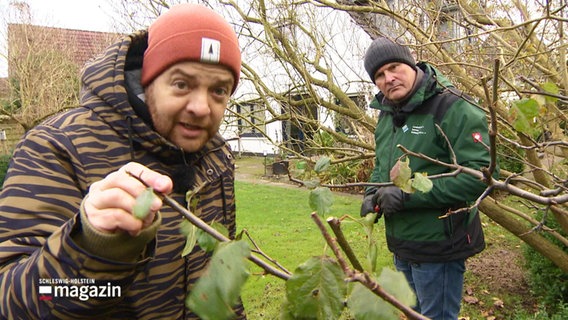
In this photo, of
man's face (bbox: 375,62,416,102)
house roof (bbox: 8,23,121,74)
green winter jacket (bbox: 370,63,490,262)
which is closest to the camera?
green winter jacket (bbox: 370,63,490,262)

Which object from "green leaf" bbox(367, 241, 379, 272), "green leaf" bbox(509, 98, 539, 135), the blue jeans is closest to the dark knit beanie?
the blue jeans

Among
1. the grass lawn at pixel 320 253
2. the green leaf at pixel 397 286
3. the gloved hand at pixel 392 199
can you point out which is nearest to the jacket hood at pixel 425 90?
the gloved hand at pixel 392 199

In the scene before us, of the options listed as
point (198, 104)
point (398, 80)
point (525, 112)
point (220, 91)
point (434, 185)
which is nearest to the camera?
point (525, 112)

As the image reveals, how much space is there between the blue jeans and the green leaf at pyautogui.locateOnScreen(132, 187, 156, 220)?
2.20 meters

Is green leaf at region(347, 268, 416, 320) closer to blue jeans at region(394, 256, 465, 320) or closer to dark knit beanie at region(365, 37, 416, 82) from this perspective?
blue jeans at region(394, 256, 465, 320)

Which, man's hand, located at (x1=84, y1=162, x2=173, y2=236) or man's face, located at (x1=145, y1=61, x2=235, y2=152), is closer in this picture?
Result: man's hand, located at (x1=84, y1=162, x2=173, y2=236)

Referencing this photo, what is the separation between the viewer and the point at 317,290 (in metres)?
0.71

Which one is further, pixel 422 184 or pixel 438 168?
pixel 438 168

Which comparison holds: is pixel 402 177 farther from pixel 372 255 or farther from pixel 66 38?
pixel 66 38

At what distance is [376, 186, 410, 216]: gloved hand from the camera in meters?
2.55

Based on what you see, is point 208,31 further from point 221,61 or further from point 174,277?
point 174,277

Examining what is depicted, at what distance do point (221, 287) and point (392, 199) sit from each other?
2036 mm

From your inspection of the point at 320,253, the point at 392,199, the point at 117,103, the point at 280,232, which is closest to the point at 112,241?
the point at 117,103

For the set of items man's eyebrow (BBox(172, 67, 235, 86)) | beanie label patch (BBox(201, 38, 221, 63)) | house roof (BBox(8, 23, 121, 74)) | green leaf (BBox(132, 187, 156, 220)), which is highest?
house roof (BBox(8, 23, 121, 74))
